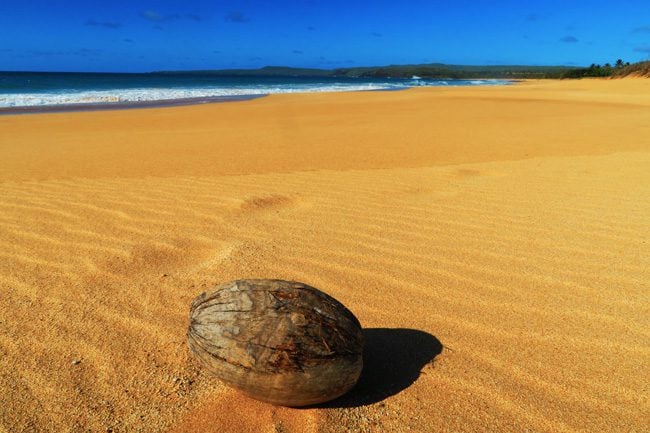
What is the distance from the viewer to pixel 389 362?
2588mm

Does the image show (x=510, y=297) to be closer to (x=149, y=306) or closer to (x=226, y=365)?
(x=226, y=365)

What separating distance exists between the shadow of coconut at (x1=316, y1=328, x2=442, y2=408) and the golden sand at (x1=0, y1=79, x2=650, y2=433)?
0.4 inches

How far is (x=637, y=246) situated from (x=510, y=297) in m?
1.54

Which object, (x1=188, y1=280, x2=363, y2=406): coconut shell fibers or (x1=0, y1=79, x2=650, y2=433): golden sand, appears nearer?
(x1=188, y1=280, x2=363, y2=406): coconut shell fibers

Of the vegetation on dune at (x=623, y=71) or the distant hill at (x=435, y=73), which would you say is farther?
the distant hill at (x=435, y=73)

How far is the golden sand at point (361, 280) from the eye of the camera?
2242mm

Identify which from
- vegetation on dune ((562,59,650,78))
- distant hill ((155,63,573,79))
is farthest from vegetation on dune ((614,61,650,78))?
distant hill ((155,63,573,79))

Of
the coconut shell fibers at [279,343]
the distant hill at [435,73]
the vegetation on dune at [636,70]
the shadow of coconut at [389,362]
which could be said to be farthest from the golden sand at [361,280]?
the distant hill at [435,73]

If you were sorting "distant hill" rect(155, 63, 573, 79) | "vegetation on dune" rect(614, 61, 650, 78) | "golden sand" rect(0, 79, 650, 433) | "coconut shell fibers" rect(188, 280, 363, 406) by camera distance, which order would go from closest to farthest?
"coconut shell fibers" rect(188, 280, 363, 406), "golden sand" rect(0, 79, 650, 433), "vegetation on dune" rect(614, 61, 650, 78), "distant hill" rect(155, 63, 573, 79)

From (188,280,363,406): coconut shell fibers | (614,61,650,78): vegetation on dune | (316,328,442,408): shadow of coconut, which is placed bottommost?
(316,328,442,408): shadow of coconut

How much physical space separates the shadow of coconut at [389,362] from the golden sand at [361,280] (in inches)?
0.4

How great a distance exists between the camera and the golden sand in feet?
7.36

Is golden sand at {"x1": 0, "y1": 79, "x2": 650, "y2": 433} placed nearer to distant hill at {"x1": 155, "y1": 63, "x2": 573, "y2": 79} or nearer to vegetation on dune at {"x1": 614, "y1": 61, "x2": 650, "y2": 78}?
vegetation on dune at {"x1": 614, "y1": 61, "x2": 650, "y2": 78}

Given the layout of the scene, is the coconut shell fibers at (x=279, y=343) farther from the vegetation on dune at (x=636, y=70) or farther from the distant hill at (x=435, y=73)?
the distant hill at (x=435, y=73)
